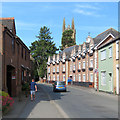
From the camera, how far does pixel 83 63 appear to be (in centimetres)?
5106

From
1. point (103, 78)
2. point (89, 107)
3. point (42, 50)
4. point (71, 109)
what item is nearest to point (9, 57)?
point (71, 109)

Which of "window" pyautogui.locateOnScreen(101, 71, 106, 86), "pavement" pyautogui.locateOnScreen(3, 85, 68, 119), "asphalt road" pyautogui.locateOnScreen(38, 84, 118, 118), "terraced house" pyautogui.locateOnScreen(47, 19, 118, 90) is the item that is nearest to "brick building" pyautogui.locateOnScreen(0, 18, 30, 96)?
"pavement" pyautogui.locateOnScreen(3, 85, 68, 119)

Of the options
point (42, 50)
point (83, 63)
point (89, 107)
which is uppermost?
point (42, 50)

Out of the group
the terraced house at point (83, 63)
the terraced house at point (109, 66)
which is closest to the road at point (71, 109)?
the terraced house at point (109, 66)

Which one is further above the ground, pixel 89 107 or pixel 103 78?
pixel 103 78

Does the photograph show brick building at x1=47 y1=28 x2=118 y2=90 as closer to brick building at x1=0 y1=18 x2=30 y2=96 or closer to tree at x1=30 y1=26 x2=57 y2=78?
tree at x1=30 y1=26 x2=57 y2=78

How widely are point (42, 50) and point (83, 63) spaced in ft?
98.0

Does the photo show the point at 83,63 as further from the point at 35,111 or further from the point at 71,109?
the point at 35,111

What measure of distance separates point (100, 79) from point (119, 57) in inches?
268

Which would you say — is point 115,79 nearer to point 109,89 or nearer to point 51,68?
point 109,89

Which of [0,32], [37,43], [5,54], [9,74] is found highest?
[37,43]

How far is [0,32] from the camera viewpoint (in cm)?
1556

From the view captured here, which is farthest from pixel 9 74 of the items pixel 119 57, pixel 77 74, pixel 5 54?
pixel 77 74

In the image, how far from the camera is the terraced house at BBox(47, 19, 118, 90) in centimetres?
4089
